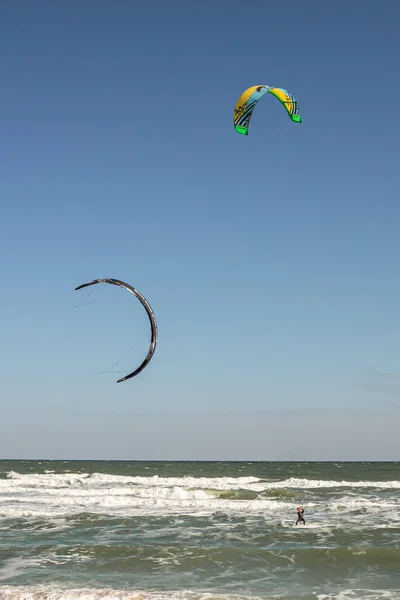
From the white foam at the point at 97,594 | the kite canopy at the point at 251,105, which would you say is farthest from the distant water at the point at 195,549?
the kite canopy at the point at 251,105

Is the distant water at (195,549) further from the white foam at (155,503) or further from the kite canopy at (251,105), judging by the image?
the kite canopy at (251,105)

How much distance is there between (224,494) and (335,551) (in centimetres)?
1810

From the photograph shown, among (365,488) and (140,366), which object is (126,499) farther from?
(140,366)

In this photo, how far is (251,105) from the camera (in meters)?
18.8

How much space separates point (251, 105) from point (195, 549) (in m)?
13.9

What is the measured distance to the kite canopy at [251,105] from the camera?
18.6 m

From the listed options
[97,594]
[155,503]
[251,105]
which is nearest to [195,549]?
[97,594]

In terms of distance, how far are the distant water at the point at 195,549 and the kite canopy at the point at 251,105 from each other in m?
12.6

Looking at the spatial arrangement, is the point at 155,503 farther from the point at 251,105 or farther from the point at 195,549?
the point at 251,105

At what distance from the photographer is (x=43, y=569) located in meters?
16.5

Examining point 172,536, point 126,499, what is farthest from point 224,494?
point 172,536

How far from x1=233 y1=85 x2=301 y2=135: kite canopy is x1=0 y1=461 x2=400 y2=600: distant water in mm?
12626

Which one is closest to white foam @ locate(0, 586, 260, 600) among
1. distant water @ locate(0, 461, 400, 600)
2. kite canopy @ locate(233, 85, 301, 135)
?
distant water @ locate(0, 461, 400, 600)

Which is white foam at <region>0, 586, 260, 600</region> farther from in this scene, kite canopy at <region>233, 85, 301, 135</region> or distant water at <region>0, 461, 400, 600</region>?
kite canopy at <region>233, 85, 301, 135</region>
